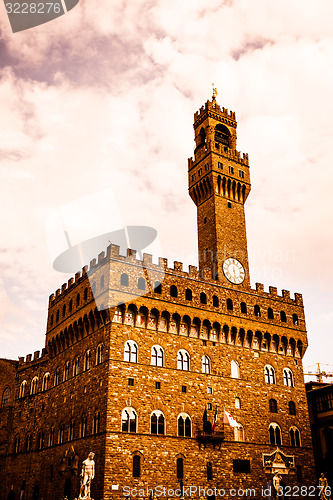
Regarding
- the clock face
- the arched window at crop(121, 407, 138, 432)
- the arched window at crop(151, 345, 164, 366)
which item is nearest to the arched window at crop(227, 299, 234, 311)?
the clock face

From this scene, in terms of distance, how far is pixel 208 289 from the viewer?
4503cm

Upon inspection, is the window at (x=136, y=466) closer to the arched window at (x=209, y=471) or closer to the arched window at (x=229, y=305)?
the arched window at (x=209, y=471)

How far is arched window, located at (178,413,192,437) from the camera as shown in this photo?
39031 mm

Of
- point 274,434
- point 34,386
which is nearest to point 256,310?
point 274,434

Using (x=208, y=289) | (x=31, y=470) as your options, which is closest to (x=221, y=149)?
(x=208, y=289)

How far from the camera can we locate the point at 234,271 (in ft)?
158

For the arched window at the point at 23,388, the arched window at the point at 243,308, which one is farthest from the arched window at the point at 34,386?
the arched window at the point at 243,308

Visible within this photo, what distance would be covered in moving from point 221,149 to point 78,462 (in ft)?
108

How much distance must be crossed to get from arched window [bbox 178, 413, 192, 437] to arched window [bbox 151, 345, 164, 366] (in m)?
4.39

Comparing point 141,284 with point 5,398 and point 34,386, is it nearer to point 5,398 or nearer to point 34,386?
point 34,386

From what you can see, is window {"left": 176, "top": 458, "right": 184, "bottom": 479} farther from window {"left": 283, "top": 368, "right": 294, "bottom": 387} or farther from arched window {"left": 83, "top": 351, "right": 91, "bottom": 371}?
window {"left": 283, "top": 368, "right": 294, "bottom": 387}

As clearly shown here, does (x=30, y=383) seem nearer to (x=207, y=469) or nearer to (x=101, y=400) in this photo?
(x=101, y=400)

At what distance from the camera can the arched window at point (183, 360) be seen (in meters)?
41.3

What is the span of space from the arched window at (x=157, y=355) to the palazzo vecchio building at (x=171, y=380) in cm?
8
